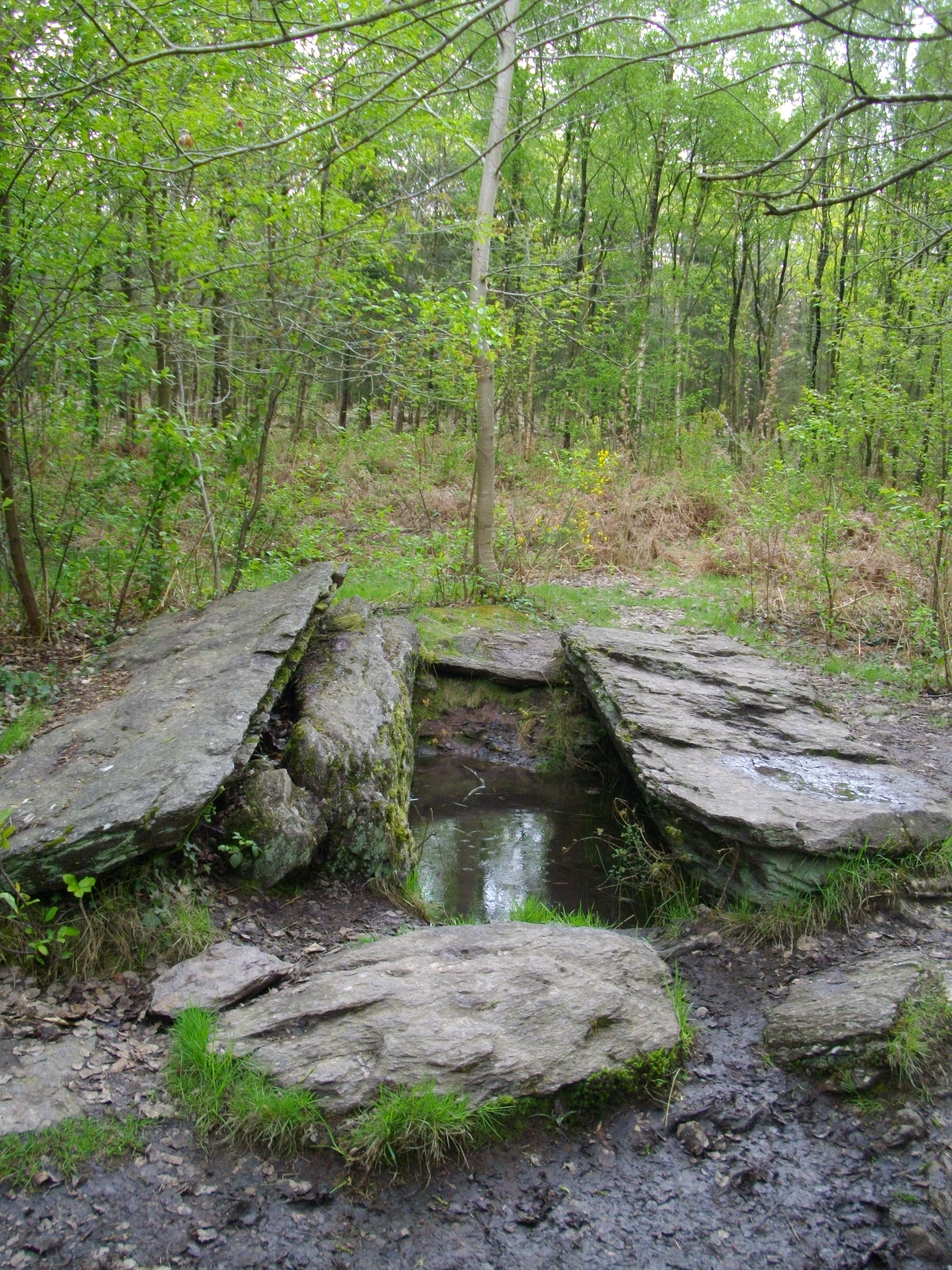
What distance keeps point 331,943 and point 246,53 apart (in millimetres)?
6619

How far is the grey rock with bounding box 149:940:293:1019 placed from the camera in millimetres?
3242

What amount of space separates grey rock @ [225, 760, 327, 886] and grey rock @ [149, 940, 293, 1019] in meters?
0.60

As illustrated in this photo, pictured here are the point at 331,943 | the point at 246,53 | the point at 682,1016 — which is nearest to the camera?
the point at 682,1016

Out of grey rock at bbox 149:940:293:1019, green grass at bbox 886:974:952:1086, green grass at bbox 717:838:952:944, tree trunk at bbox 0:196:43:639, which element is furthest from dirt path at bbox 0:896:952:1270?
tree trunk at bbox 0:196:43:639

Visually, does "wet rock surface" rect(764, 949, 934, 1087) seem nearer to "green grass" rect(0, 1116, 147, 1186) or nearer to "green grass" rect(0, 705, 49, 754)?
"green grass" rect(0, 1116, 147, 1186)

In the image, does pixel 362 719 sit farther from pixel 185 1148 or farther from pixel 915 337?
pixel 915 337

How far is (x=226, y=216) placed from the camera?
7.20 meters

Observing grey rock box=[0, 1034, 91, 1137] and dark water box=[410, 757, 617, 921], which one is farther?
dark water box=[410, 757, 617, 921]

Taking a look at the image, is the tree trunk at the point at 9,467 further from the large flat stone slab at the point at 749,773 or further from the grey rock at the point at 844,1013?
the grey rock at the point at 844,1013

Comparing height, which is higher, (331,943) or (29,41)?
(29,41)

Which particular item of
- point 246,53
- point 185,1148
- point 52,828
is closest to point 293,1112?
point 185,1148

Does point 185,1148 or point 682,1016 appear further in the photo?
point 682,1016

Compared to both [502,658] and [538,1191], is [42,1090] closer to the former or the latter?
[538,1191]

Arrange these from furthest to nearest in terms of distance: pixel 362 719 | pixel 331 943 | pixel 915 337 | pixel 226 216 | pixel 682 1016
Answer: pixel 915 337, pixel 226 216, pixel 362 719, pixel 331 943, pixel 682 1016
